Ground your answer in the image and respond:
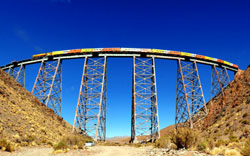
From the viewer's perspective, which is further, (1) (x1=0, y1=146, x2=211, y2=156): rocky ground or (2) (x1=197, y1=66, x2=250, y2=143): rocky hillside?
(2) (x1=197, y1=66, x2=250, y2=143): rocky hillside

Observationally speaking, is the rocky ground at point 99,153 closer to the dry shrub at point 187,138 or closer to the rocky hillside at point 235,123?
the dry shrub at point 187,138

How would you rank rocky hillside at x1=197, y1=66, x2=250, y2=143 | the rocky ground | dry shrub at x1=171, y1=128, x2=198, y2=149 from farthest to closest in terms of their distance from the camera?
rocky hillside at x1=197, y1=66, x2=250, y2=143, dry shrub at x1=171, y1=128, x2=198, y2=149, the rocky ground

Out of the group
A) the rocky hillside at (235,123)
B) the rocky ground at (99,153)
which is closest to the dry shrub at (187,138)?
the rocky ground at (99,153)

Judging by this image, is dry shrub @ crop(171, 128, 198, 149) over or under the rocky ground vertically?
over

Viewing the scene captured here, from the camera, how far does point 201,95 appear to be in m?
25.6

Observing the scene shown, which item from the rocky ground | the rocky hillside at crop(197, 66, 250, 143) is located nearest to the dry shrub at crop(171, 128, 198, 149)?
the rocky ground

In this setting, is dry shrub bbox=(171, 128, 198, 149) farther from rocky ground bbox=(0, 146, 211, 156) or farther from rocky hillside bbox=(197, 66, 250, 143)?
rocky hillside bbox=(197, 66, 250, 143)

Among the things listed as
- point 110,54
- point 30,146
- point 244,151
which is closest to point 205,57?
point 110,54

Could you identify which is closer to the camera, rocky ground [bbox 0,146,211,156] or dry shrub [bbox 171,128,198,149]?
rocky ground [bbox 0,146,211,156]

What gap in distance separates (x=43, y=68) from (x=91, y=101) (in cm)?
1105

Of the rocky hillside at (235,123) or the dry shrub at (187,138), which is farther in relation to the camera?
the rocky hillside at (235,123)

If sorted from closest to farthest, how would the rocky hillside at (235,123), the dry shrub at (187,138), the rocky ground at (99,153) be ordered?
the rocky ground at (99,153) → the dry shrub at (187,138) → the rocky hillside at (235,123)

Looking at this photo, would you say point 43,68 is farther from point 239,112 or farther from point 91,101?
point 239,112

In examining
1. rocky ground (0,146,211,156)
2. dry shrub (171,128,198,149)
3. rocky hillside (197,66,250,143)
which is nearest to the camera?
rocky ground (0,146,211,156)
